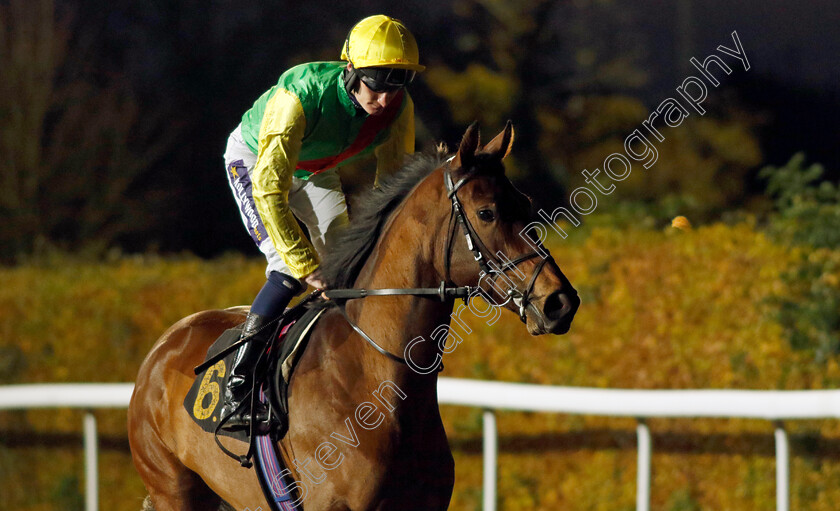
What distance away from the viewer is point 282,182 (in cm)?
266

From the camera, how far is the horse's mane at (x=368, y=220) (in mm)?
2580

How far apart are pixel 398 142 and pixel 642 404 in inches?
53.9

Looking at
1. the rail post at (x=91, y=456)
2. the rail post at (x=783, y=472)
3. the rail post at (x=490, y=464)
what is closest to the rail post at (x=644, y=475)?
the rail post at (x=783, y=472)

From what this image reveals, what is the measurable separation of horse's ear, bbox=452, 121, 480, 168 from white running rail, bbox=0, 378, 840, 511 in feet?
5.03

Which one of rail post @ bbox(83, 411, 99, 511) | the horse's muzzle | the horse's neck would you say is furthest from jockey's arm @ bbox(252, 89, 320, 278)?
rail post @ bbox(83, 411, 99, 511)

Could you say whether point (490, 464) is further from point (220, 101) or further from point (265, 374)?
point (220, 101)

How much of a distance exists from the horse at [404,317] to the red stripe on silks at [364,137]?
403mm

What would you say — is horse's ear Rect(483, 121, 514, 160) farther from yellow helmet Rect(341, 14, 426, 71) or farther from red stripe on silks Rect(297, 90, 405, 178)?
red stripe on silks Rect(297, 90, 405, 178)

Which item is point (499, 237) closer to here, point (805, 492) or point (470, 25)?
point (805, 492)

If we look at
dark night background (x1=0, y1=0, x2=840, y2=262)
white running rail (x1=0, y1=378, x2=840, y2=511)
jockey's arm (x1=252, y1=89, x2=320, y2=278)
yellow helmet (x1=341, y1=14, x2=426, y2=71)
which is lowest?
white running rail (x1=0, y1=378, x2=840, y2=511)

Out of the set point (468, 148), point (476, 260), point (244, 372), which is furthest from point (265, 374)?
point (468, 148)

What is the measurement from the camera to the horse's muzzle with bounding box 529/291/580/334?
2.16 m

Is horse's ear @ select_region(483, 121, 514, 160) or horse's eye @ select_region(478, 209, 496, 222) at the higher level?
horse's ear @ select_region(483, 121, 514, 160)

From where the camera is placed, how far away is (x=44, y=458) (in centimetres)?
538
